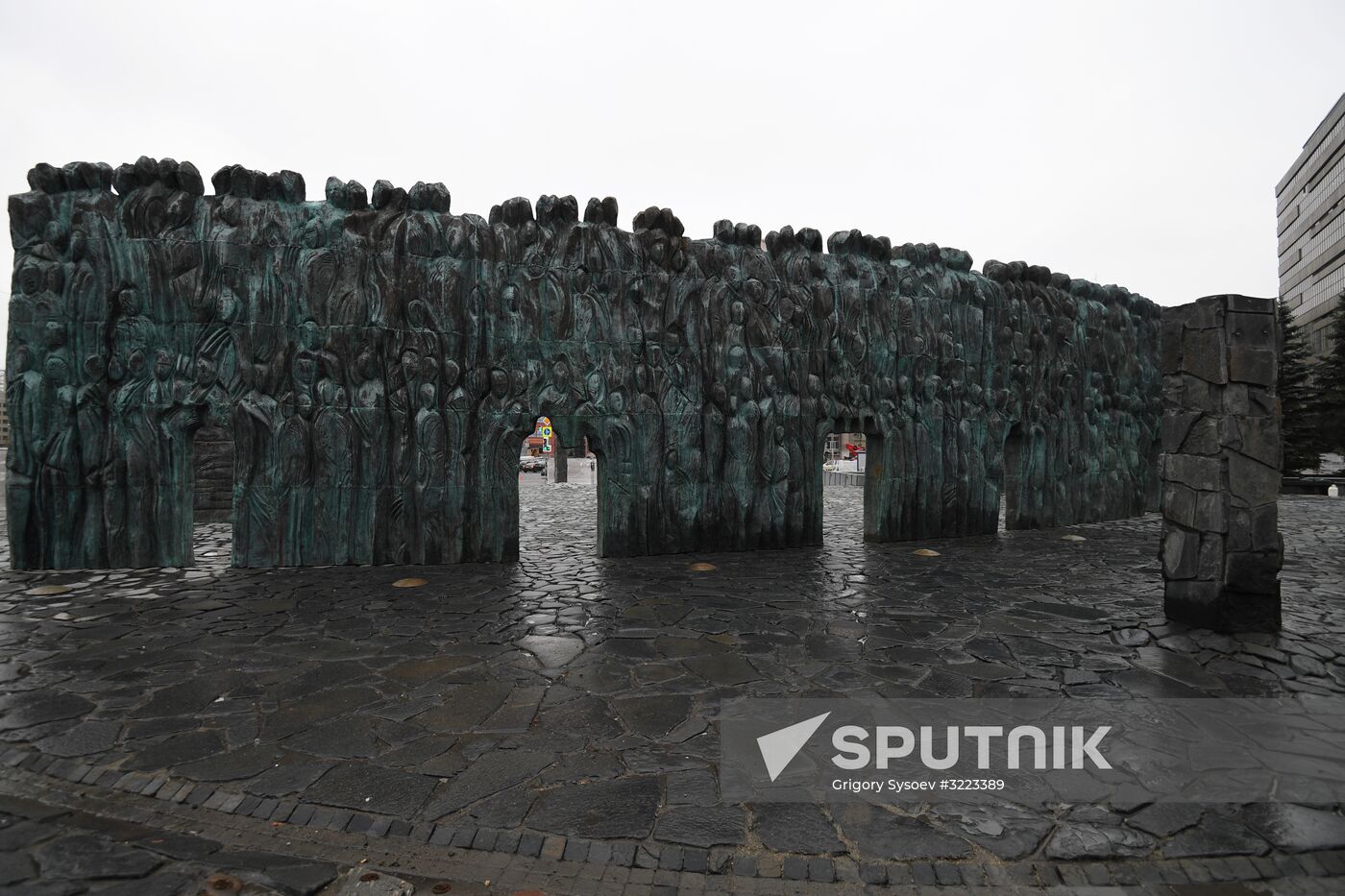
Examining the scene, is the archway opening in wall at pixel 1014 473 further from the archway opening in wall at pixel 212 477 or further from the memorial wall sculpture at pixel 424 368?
the archway opening in wall at pixel 212 477

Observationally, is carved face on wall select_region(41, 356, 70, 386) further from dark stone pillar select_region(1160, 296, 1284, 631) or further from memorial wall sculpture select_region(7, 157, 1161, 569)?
dark stone pillar select_region(1160, 296, 1284, 631)

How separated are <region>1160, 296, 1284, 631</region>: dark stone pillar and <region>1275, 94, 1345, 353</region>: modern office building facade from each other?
45.0 m

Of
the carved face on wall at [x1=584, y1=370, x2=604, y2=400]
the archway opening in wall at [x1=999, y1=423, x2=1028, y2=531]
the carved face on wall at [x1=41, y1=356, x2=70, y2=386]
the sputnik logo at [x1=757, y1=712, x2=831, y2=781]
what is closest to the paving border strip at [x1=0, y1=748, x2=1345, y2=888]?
the sputnik logo at [x1=757, y1=712, x2=831, y2=781]

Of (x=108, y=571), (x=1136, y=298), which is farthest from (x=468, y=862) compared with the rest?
(x=1136, y=298)

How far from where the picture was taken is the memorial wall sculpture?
8016mm

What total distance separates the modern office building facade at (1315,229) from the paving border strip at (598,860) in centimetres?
4941

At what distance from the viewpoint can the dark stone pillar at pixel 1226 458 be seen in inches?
225

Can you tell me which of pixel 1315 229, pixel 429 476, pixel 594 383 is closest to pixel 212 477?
pixel 429 476

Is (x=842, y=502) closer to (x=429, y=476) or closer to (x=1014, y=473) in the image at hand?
(x=1014, y=473)

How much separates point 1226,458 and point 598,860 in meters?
6.09

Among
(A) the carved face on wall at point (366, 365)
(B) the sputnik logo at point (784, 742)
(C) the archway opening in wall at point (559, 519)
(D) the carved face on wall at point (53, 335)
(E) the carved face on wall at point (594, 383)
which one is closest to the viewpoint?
(B) the sputnik logo at point (784, 742)

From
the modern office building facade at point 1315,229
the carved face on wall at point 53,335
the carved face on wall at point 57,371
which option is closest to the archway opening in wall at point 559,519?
the carved face on wall at point 57,371

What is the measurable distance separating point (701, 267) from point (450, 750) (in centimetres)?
748

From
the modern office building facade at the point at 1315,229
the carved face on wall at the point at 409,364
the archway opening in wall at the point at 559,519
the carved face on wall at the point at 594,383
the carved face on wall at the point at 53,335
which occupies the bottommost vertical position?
the archway opening in wall at the point at 559,519
